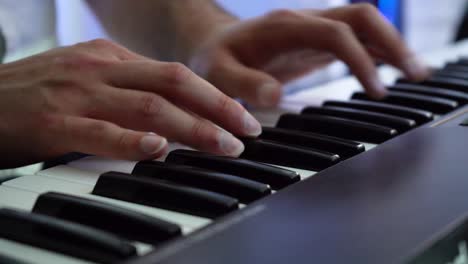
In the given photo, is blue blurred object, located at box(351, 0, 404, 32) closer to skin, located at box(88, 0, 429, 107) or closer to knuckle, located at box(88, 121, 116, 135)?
skin, located at box(88, 0, 429, 107)

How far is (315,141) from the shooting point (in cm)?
73

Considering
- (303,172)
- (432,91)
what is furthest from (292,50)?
(303,172)

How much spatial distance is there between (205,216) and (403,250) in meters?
0.16

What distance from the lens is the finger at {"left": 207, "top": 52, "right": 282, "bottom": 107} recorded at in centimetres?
98

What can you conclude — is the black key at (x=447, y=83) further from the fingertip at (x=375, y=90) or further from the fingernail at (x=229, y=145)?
the fingernail at (x=229, y=145)

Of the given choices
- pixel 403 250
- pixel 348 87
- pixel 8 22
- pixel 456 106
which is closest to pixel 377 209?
pixel 403 250

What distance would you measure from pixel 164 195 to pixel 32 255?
0.43 ft

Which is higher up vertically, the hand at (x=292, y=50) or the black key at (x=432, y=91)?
the hand at (x=292, y=50)

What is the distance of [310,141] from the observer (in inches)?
28.8

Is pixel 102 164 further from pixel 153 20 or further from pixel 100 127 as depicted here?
pixel 153 20

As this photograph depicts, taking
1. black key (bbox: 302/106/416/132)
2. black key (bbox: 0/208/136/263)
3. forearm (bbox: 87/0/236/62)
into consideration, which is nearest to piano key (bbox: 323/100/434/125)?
black key (bbox: 302/106/416/132)

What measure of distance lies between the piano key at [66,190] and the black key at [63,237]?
0.06 m

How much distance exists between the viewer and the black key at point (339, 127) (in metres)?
0.77

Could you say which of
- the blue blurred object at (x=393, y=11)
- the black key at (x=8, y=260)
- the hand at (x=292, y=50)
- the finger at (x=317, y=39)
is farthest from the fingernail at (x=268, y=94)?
the blue blurred object at (x=393, y=11)
